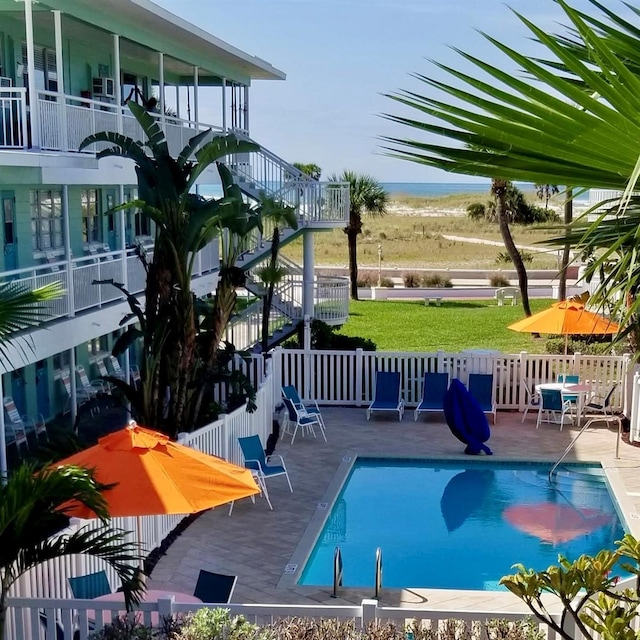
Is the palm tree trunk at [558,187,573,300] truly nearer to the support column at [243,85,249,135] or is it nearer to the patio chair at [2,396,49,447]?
the patio chair at [2,396,49,447]

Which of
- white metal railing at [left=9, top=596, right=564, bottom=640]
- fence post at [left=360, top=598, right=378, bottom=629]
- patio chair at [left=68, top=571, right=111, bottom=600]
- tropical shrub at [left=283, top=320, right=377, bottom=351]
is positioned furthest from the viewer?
tropical shrub at [left=283, top=320, right=377, bottom=351]

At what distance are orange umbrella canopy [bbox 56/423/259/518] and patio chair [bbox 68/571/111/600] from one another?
1047 millimetres

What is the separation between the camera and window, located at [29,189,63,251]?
16906 mm

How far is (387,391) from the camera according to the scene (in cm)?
1847

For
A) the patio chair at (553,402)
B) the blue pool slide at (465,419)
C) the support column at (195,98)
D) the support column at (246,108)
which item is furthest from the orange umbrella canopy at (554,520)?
the support column at (246,108)

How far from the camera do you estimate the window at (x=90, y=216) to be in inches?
758

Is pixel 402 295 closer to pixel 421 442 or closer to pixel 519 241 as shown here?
pixel 421 442

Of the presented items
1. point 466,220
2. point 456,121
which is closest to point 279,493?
point 456,121

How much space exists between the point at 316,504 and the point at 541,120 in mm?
11497

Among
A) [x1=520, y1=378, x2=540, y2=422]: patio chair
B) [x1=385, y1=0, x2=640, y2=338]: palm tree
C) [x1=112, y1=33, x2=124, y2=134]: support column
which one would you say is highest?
[x1=112, y1=33, x2=124, y2=134]: support column

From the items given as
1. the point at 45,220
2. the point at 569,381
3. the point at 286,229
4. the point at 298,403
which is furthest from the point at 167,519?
the point at 286,229

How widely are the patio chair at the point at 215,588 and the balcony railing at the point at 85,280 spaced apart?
5.52 m

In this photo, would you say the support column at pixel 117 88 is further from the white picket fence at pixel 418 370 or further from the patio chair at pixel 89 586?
the patio chair at pixel 89 586

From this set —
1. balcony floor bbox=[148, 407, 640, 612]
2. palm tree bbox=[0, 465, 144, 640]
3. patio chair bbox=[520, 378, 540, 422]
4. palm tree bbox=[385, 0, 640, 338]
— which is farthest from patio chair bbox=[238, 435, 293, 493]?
palm tree bbox=[385, 0, 640, 338]
